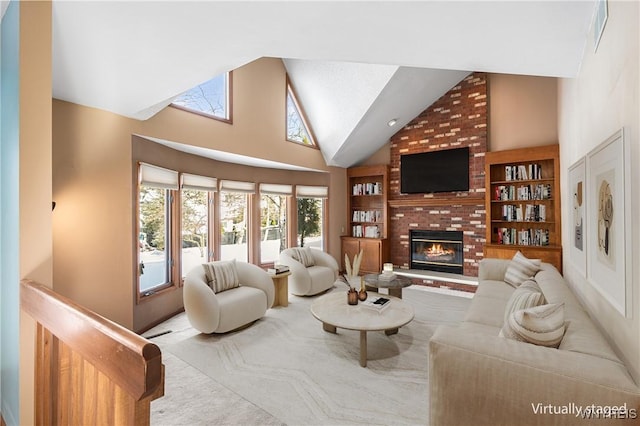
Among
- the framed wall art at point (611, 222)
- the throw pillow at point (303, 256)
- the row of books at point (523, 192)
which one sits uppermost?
the row of books at point (523, 192)

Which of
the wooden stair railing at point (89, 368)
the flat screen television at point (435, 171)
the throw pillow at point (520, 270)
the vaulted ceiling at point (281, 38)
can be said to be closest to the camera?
the wooden stair railing at point (89, 368)

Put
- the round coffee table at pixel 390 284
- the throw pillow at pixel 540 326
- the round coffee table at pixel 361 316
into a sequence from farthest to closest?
the round coffee table at pixel 390 284, the round coffee table at pixel 361 316, the throw pillow at pixel 540 326

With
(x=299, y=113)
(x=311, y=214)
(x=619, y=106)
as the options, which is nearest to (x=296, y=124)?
(x=299, y=113)

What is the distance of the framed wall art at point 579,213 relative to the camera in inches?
88.0

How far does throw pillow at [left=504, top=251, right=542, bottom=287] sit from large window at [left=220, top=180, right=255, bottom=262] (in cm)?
391

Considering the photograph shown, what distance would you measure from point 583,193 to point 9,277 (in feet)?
11.9

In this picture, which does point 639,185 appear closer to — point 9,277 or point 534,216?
point 9,277

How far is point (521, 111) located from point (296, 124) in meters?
3.80

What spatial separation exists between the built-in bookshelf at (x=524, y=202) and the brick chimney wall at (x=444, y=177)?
270 millimetres

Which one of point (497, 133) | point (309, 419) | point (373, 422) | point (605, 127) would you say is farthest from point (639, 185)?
point (497, 133)

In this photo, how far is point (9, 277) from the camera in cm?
157

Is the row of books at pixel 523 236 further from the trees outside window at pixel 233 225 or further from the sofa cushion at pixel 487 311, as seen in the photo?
the trees outside window at pixel 233 225

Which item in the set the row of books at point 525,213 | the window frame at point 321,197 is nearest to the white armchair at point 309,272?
the window frame at point 321,197

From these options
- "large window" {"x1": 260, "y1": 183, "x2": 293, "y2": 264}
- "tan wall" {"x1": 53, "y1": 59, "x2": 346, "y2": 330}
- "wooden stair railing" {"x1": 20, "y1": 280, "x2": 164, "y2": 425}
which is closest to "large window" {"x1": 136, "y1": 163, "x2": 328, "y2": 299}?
"large window" {"x1": 260, "y1": 183, "x2": 293, "y2": 264}
